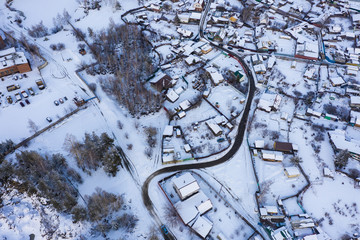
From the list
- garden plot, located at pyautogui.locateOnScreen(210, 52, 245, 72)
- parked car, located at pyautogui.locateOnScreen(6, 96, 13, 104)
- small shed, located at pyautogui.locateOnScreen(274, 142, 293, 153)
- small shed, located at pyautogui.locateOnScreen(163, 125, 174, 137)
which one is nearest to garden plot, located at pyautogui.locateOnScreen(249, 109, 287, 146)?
small shed, located at pyautogui.locateOnScreen(274, 142, 293, 153)

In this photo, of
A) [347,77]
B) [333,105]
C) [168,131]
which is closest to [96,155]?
[168,131]

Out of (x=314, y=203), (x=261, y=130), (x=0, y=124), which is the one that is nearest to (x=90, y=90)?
(x=0, y=124)

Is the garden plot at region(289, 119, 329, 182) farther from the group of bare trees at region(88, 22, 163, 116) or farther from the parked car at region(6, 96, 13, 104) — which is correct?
the parked car at region(6, 96, 13, 104)

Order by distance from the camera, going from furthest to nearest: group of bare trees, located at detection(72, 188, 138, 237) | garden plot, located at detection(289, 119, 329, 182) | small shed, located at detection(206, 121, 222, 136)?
small shed, located at detection(206, 121, 222, 136) → garden plot, located at detection(289, 119, 329, 182) → group of bare trees, located at detection(72, 188, 138, 237)

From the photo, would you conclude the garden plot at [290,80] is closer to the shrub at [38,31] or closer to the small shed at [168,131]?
the small shed at [168,131]

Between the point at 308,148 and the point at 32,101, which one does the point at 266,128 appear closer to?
the point at 308,148

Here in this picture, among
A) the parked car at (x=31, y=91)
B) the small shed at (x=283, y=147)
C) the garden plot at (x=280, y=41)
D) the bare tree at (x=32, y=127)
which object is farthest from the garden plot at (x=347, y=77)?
the parked car at (x=31, y=91)

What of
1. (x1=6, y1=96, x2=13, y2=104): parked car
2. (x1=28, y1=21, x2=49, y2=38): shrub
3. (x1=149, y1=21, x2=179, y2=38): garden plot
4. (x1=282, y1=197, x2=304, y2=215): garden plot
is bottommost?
(x1=282, y1=197, x2=304, y2=215): garden plot
